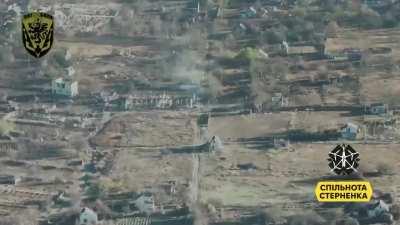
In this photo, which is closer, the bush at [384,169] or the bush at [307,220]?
the bush at [307,220]

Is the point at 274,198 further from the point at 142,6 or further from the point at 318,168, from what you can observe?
the point at 142,6

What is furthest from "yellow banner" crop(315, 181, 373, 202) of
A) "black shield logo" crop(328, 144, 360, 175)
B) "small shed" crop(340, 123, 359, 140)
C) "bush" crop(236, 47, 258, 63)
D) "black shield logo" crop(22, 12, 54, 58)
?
"bush" crop(236, 47, 258, 63)

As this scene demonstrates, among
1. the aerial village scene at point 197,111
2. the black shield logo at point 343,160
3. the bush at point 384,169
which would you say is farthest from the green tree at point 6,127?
the bush at point 384,169

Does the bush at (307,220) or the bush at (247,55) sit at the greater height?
the bush at (247,55)

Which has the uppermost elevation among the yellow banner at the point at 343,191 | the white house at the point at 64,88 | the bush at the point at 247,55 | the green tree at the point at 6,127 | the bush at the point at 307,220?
the bush at the point at 247,55

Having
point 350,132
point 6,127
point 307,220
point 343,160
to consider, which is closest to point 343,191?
point 343,160

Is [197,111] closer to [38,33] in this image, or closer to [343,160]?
[343,160]

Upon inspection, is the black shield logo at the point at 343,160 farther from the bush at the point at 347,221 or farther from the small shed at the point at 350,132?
the bush at the point at 347,221

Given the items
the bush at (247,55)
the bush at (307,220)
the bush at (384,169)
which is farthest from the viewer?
the bush at (247,55)

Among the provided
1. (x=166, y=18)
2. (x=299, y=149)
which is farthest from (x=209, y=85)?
(x=166, y=18)
